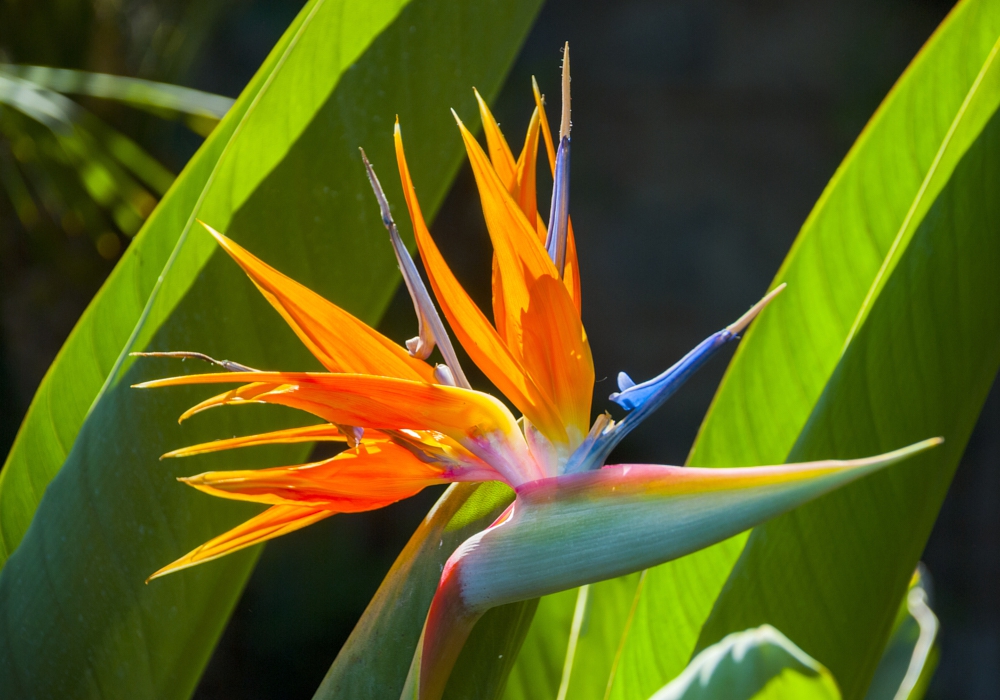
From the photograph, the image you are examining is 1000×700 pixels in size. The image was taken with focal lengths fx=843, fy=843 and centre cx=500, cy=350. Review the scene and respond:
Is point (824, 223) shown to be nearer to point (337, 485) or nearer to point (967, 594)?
point (337, 485)

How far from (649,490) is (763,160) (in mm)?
2559

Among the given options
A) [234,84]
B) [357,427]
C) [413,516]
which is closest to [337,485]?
[357,427]

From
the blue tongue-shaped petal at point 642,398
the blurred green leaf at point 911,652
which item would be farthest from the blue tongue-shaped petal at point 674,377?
the blurred green leaf at point 911,652

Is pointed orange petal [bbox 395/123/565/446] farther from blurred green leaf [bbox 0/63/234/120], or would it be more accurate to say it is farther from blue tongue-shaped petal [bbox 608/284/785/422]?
blurred green leaf [bbox 0/63/234/120]

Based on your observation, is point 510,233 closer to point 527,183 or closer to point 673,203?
point 527,183

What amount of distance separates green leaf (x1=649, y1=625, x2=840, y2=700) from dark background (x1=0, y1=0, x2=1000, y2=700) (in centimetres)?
215

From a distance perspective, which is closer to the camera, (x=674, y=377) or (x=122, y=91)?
(x=674, y=377)

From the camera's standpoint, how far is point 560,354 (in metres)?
0.31

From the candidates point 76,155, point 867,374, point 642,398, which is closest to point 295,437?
point 642,398

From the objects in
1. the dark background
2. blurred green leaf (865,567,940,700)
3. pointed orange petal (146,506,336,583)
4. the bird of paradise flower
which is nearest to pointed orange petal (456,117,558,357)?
the bird of paradise flower

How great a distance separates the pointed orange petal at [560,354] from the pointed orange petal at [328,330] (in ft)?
0.16

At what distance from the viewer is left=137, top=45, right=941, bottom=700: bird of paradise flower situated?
26 centimetres

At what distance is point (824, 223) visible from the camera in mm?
522

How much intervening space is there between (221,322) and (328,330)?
17 centimetres
